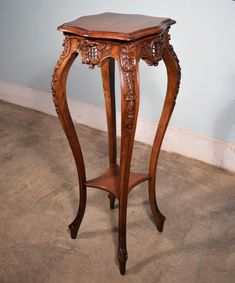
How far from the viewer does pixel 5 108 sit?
9.63 feet

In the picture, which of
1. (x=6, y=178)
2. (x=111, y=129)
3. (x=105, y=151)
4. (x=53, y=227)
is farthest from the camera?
(x=105, y=151)

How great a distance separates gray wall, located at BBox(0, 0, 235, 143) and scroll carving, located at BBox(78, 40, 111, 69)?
962mm

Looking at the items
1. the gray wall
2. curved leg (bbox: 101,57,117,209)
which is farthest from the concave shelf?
the gray wall

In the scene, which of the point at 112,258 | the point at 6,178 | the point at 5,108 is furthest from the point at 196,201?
the point at 5,108

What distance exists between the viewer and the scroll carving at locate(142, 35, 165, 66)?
109 cm

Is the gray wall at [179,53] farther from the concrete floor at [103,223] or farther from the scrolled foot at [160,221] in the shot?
the scrolled foot at [160,221]

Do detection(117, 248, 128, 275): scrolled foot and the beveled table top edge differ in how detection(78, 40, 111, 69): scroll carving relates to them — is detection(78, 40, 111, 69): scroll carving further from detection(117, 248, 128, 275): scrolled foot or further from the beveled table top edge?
detection(117, 248, 128, 275): scrolled foot

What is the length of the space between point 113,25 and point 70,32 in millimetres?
143

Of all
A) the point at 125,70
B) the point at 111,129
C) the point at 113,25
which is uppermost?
the point at 113,25

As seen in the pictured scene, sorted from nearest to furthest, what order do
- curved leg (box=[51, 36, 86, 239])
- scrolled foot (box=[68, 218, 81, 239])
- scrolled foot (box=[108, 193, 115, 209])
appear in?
1. curved leg (box=[51, 36, 86, 239])
2. scrolled foot (box=[68, 218, 81, 239])
3. scrolled foot (box=[108, 193, 115, 209])

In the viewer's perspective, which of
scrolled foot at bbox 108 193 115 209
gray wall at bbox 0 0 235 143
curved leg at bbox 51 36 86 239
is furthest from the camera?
gray wall at bbox 0 0 235 143

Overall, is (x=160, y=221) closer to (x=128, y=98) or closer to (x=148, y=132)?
(x=128, y=98)

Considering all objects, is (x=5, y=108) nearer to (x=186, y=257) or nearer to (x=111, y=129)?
(x=111, y=129)

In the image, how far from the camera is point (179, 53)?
6.49 ft
